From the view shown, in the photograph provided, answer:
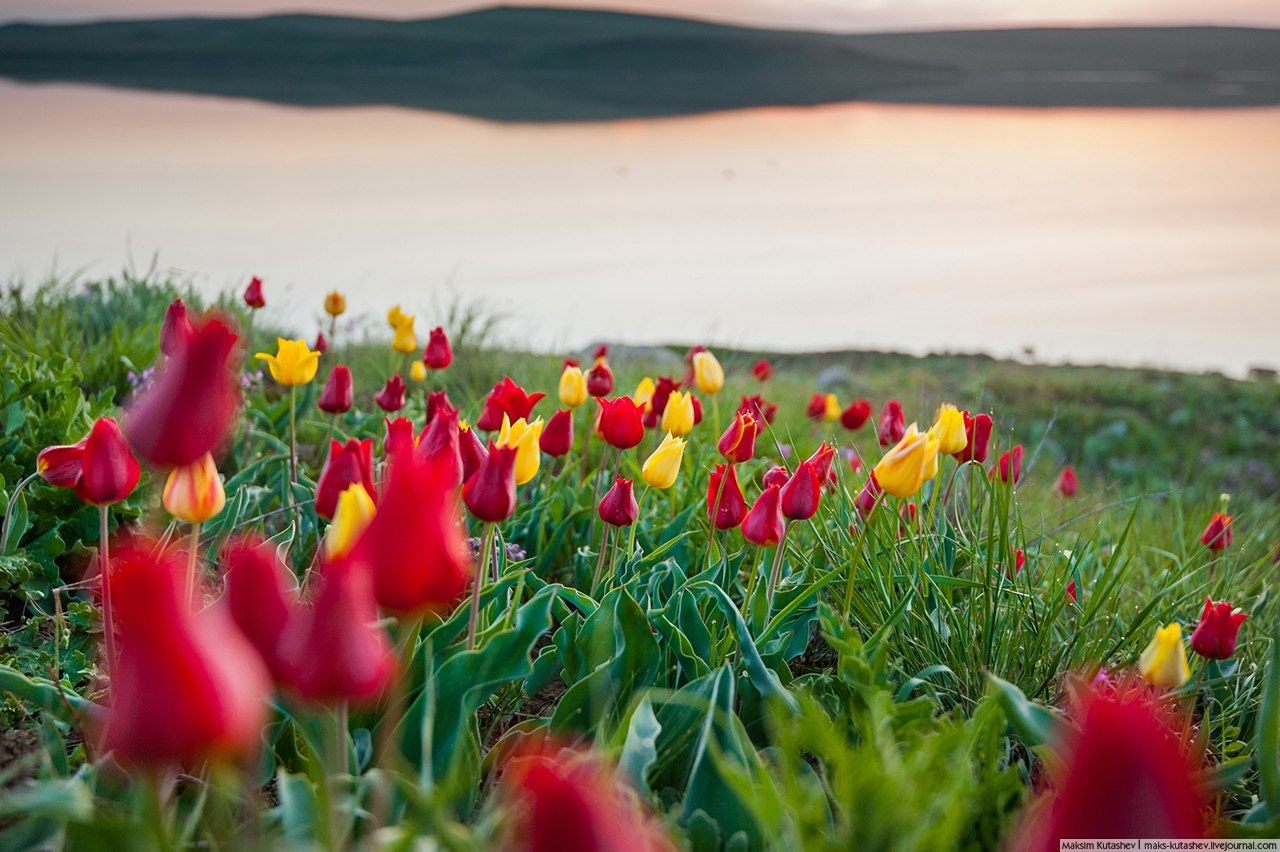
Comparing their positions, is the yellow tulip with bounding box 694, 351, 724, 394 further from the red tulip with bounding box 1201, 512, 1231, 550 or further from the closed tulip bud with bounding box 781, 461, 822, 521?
the red tulip with bounding box 1201, 512, 1231, 550

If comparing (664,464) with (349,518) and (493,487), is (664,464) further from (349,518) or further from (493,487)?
(349,518)

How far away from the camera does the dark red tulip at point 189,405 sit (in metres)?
1.11

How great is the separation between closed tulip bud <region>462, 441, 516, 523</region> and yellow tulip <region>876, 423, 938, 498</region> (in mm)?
655

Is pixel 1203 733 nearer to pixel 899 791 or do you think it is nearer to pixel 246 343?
pixel 899 791

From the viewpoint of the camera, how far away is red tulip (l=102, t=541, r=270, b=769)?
0.73 metres

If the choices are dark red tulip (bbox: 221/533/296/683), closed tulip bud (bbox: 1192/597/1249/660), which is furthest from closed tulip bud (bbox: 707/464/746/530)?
dark red tulip (bbox: 221/533/296/683)

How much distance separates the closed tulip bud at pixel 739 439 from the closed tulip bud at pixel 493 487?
0.73m

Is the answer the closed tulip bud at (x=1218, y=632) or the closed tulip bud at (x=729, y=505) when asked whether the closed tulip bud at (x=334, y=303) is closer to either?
the closed tulip bud at (x=729, y=505)

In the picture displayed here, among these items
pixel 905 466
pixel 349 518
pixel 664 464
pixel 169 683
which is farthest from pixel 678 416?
pixel 169 683

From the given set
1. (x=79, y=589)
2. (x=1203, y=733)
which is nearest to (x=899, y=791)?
(x=1203, y=733)

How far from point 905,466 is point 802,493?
167 millimetres

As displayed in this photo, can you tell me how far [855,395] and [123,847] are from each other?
7327 millimetres

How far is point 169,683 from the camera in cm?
75

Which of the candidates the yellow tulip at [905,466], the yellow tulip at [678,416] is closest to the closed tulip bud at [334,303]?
the yellow tulip at [678,416]
